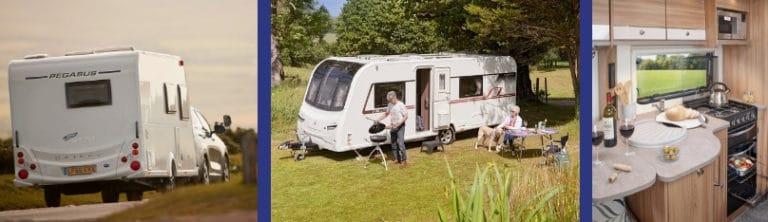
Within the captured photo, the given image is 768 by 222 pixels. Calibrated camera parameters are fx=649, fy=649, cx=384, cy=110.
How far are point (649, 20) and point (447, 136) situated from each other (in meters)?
1.31

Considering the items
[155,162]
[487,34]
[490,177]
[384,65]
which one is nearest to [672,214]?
[490,177]

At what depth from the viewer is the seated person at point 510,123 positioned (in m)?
3.32

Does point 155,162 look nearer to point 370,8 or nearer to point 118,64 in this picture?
point 118,64

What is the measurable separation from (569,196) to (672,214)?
0.63m

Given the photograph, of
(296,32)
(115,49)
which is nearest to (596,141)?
(296,32)

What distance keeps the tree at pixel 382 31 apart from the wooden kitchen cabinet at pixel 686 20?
1386 mm

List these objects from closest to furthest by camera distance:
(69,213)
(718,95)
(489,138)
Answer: (69,213)
(489,138)
(718,95)

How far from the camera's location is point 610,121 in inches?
137

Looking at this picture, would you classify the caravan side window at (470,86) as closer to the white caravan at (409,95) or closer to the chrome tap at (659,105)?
the white caravan at (409,95)

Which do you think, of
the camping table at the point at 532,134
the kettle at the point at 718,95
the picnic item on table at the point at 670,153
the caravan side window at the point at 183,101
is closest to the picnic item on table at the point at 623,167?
the picnic item on table at the point at 670,153

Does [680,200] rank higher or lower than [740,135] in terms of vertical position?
lower

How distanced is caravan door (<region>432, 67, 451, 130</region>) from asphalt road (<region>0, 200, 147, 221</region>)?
1446 mm

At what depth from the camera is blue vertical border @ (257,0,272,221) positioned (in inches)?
111

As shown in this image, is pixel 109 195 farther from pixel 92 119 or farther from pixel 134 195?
pixel 92 119
